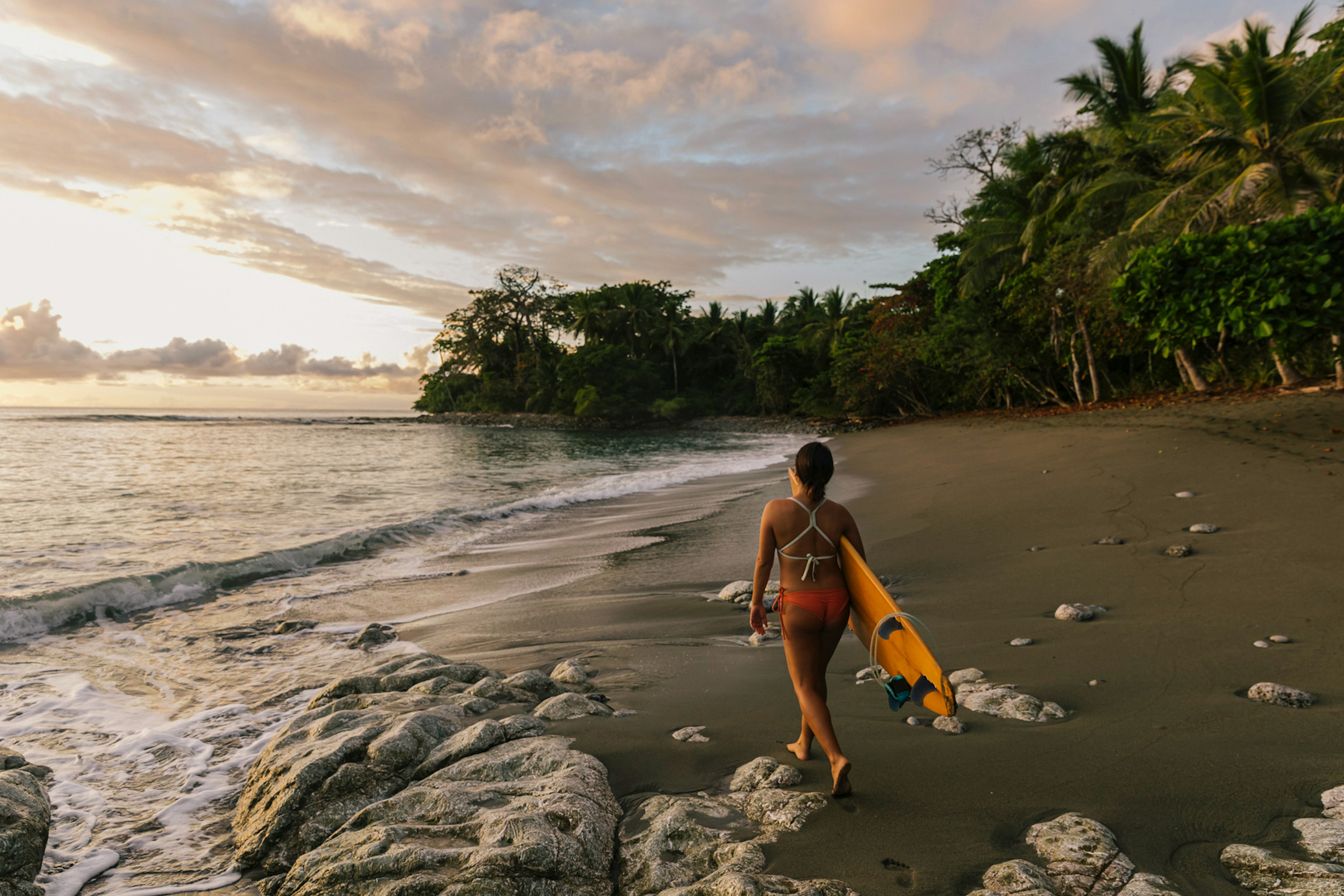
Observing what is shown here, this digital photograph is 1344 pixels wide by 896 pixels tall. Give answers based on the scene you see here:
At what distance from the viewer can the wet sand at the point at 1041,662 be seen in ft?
7.75

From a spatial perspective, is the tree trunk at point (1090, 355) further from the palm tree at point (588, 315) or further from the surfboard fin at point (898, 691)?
the palm tree at point (588, 315)

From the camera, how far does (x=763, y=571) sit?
308 centimetres

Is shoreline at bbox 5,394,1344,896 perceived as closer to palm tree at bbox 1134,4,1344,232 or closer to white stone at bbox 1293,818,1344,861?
white stone at bbox 1293,818,1344,861

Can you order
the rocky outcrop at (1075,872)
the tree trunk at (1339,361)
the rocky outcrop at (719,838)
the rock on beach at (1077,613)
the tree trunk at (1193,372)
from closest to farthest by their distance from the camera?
1. the rocky outcrop at (1075,872)
2. the rocky outcrop at (719,838)
3. the rock on beach at (1077,613)
4. the tree trunk at (1339,361)
5. the tree trunk at (1193,372)

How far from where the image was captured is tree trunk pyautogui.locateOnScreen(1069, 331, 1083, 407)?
75.8 ft

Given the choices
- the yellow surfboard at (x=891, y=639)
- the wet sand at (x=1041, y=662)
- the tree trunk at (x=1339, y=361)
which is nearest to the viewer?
the wet sand at (x=1041, y=662)

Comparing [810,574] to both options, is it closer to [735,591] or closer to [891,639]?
[891,639]

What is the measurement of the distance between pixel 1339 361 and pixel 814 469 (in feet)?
48.3

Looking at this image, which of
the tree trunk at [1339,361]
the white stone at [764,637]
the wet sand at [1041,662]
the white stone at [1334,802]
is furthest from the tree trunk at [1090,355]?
the white stone at [1334,802]

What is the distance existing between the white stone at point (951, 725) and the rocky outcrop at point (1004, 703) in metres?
0.19

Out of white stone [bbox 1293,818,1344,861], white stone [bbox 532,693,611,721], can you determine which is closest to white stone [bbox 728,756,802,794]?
white stone [bbox 532,693,611,721]

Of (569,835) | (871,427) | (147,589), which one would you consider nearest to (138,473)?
(147,589)

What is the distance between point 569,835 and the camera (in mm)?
2387

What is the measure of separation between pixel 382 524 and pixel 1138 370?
27.7 m
